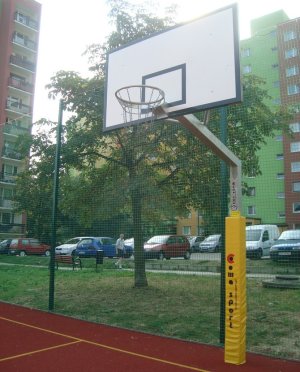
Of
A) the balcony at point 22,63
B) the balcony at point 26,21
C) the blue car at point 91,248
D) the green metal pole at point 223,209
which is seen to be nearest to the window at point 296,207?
the green metal pole at point 223,209

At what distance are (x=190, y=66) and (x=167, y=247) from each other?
459 centimetres

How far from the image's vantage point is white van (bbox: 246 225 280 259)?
375 inches

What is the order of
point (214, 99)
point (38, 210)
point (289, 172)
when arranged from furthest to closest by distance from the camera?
point (38, 210) < point (289, 172) < point (214, 99)

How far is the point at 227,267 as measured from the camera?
227 inches

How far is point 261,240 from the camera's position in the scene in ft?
33.3

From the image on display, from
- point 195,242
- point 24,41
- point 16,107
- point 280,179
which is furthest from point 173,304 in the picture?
point 24,41

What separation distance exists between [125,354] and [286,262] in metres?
4.84

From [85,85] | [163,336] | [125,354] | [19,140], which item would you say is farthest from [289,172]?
[19,140]

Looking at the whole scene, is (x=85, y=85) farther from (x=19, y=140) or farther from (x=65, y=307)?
(x=65, y=307)

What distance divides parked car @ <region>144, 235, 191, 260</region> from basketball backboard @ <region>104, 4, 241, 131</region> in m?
2.92

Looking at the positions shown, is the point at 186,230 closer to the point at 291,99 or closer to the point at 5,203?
the point at 291,99

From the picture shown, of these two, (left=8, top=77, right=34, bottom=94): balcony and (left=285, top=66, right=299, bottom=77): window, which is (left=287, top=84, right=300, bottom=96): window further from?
(left=8, top=77, right=34, bottom=94): balcony

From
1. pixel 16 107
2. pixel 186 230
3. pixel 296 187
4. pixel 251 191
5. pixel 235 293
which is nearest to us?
pixel 235 293

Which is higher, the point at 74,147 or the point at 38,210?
the point at 74,147
